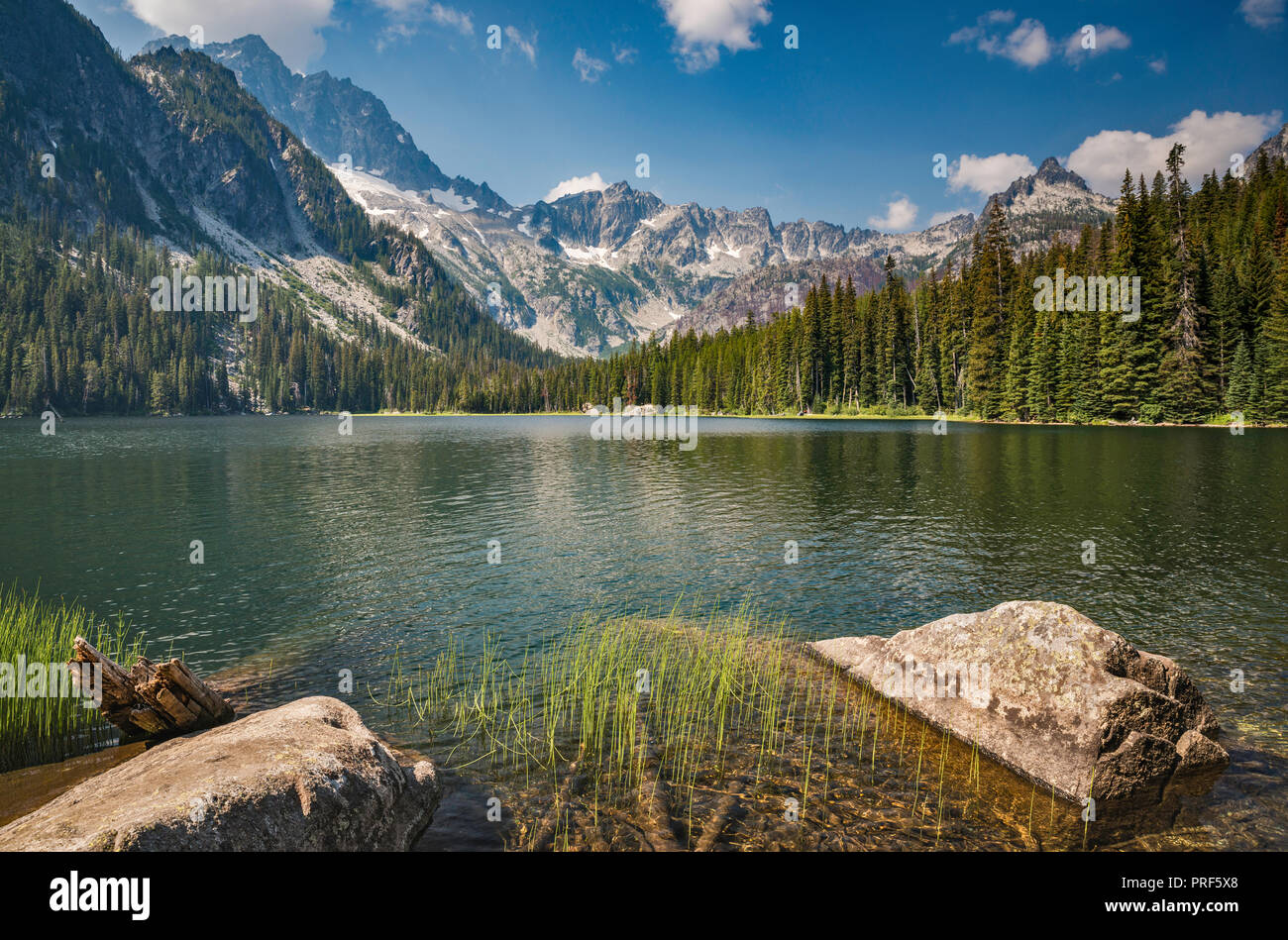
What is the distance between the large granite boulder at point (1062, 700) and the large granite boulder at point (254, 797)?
9.18m

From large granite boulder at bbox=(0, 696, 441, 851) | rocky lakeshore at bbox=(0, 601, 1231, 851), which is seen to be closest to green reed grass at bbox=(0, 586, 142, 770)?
rocky lakeshore at bbox=(0, 601, 1231, 851)

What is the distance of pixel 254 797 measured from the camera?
6.33m

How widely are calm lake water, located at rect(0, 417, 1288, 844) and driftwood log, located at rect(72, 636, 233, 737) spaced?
7.97 ft

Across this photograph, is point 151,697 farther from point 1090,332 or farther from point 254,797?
point 1090,332

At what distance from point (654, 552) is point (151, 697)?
58.6 ft

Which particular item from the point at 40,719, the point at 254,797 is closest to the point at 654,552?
the point at 40,719

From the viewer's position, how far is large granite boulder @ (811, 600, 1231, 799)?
8.91 m

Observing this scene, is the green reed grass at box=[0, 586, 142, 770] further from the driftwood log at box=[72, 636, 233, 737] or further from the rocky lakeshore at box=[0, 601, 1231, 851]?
the rocky lakeshore at box=[0, 601, 1231, 851]

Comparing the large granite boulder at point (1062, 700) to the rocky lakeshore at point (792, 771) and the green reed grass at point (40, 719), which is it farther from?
the green reed grass at point (40, 719)

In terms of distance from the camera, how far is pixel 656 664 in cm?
1423

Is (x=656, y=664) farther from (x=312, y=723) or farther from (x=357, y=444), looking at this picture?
(x=357, y=444)

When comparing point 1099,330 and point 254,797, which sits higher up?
point 1099,330

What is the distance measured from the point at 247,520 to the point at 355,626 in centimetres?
1997
